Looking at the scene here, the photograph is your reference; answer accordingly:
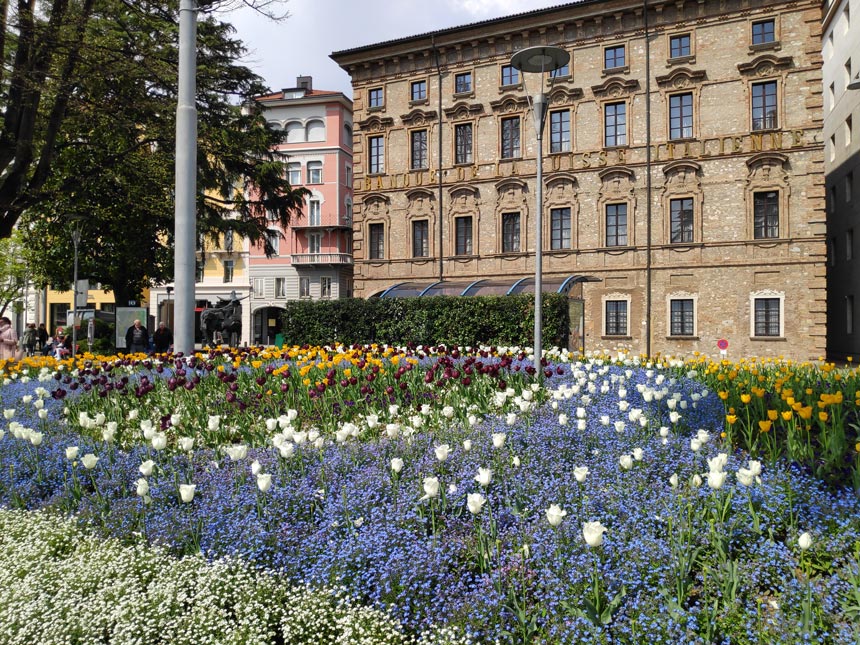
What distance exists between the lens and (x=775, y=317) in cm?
2464

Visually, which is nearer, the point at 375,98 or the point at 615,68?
the point at 615,68

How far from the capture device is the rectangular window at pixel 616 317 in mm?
26984

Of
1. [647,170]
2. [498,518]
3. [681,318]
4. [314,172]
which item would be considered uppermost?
[314,172]

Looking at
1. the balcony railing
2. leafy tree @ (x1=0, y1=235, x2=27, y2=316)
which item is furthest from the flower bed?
leafy tree @ (x1=0, y1=235, x2=27, y2=316)

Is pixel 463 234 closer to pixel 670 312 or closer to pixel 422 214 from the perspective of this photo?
pixel 422 214

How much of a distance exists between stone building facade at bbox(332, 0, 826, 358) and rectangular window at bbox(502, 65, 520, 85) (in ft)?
0.43

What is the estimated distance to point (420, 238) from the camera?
31.2 m

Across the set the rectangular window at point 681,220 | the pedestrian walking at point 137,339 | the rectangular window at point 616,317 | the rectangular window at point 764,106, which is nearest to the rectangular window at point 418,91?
the rectangular window at point 681,220

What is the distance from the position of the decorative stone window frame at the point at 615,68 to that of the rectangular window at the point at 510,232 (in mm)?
7384

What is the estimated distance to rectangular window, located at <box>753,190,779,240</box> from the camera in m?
25.0

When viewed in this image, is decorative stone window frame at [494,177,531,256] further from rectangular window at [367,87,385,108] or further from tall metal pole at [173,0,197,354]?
tall metal pole at [173,0,197,354]

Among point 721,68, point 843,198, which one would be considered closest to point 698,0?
point 721,68

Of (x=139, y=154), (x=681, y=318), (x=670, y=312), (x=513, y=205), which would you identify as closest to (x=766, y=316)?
(x=681, y=318)

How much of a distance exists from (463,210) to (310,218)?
19926 mm
